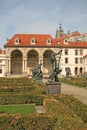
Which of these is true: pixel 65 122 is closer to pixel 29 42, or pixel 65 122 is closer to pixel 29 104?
pixel 29 104

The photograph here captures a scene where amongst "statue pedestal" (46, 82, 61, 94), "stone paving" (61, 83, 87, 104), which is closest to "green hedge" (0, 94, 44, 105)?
"statue pedestal" (46, 82, 61, 94)

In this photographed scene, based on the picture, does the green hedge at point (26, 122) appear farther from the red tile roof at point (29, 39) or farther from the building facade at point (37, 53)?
the red tile roof at point (29, 39)

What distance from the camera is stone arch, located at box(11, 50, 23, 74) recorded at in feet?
219

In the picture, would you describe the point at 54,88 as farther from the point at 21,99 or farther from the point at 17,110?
the point at 17,110

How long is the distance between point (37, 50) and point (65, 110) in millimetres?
55959

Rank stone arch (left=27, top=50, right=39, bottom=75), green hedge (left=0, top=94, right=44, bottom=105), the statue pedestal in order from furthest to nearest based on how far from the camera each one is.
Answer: stone arch (left=27, top=50, right=39, bottom=75)
the statue pedestal
green hedge (left=0, top=94, right=44, bottom=105)

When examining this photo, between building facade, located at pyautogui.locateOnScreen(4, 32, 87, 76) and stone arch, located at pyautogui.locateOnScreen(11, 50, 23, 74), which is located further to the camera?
stone arch, located at pyautogui.locateOnScreen(11, 50, 23, 74)

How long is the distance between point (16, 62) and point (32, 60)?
3.80 meters

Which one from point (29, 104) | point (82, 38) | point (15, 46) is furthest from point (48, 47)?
point (29, 104)

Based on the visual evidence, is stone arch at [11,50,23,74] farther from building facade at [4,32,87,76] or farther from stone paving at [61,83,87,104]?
stone paving at [61,83,87,104]

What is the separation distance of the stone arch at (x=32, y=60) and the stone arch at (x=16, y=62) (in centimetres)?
189

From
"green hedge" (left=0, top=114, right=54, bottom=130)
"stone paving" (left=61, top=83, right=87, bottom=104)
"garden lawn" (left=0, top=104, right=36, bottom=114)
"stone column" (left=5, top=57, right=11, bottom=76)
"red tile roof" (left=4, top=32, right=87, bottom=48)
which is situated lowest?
"garden lawn" (left=0, top=104, right=36, bottom=114)

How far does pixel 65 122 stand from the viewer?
7.91 meters

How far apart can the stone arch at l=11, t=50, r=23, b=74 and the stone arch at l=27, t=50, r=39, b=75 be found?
189 cm
